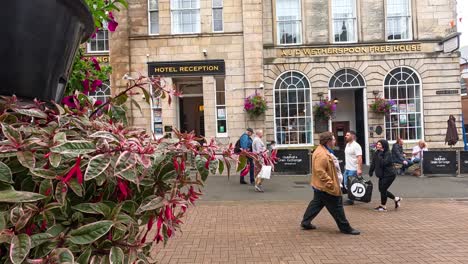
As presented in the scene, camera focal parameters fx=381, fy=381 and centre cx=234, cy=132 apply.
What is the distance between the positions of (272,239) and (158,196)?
5435 mm

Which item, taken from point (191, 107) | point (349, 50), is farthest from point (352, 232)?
point (191, 107)

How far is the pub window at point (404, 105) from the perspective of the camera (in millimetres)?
17312

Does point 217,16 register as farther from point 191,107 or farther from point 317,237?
point 317,237

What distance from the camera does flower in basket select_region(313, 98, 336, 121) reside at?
16.7 meters

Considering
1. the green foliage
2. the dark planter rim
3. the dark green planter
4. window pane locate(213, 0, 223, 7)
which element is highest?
window pane locate(213, 0, 223, 7)

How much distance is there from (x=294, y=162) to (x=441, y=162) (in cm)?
544

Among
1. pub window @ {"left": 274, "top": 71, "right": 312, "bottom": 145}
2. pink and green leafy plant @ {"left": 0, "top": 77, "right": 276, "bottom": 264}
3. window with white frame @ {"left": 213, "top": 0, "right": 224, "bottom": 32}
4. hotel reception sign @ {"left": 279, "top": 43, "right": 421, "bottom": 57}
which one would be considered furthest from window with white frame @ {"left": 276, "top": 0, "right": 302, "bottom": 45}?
pink and green leafy plant @ {"left": 0, "top": 77, "right": 276, "bottom": 264}

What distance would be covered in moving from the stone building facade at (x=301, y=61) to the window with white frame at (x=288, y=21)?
0.05 meters

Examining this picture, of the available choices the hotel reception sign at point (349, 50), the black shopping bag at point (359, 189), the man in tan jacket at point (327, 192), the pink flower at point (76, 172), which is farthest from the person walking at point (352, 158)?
the pink flower at point (76, 172)

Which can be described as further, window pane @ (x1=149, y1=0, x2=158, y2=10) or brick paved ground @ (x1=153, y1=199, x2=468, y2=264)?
window pane @ (x1=149, y1=0, x2=158, y2=10)

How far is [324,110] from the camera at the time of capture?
16.7m

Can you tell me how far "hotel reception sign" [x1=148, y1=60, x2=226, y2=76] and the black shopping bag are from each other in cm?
886

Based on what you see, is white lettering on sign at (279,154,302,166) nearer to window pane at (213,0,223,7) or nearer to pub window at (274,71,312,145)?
pub window at (274,71,312,145)

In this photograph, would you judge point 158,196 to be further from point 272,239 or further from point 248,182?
point 248,182
